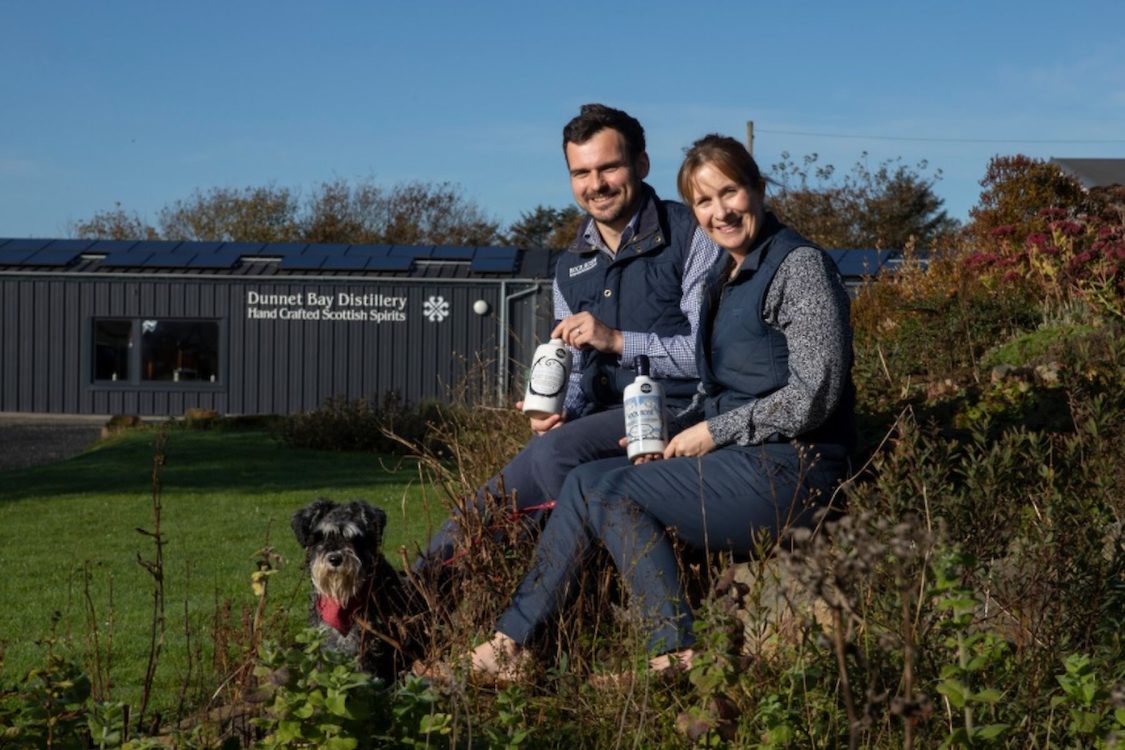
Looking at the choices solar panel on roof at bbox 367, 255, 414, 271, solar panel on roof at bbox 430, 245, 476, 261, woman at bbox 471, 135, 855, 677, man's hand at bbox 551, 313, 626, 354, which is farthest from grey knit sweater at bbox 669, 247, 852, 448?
solar panel on roof at bbox 430, 245, 476, 261

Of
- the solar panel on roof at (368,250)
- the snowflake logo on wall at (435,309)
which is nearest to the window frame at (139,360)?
the solar panel on roof at (368,250)

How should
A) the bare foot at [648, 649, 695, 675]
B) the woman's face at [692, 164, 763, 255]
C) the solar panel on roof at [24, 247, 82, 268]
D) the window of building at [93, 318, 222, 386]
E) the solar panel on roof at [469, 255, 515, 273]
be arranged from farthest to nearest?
the window of building at [93, 318, 222, 386] < the solar panel on roof at [24, 247, 82, 268] < the solar panel on roof at [469, 255, 515, 273] < the woman's face at [692, 164, 763, 255] < the bare foot at [648, 649, 695, 675]

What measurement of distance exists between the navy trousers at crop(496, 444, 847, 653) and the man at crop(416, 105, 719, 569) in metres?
0.46

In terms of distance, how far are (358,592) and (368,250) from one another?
2193 centimetres

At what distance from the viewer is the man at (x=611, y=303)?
14.3 feet

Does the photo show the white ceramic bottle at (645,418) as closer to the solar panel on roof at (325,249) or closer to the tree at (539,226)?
the solar panel on roof at (325,249)

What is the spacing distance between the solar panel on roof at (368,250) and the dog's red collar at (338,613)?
21339 mm

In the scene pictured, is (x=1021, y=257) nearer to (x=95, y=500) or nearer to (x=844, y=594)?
(x=95, y=500)

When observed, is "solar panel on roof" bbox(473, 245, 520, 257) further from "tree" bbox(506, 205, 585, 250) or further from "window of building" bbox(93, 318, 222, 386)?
"tree" bbox(506, 205, 585, 250)

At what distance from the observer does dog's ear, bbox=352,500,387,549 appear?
15.0ft

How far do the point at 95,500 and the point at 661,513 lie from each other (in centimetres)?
874

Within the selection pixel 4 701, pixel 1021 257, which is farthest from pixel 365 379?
pixel 4 701

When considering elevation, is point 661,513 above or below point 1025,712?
above

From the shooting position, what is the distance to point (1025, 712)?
296 cm
